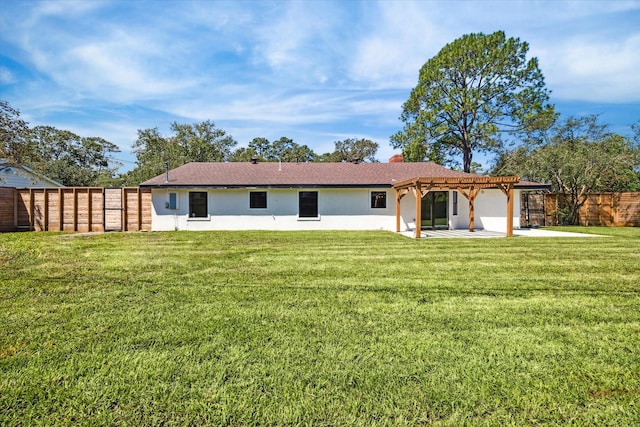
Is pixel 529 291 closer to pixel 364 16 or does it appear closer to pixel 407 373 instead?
pixel 407 373

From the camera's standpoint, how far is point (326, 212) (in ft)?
51.9

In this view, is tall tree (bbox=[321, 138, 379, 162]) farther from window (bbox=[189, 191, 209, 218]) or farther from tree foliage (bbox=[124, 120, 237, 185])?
window (bbox=[189, 191, 209, 218])

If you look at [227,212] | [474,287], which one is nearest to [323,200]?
[227,212]

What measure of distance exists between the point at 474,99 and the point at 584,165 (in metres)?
9.03

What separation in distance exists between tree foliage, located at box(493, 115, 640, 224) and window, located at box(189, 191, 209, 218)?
18.9 metres

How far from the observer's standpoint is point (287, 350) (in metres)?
2.79

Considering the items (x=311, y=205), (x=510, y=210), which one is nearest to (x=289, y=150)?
(x=311, y=205)

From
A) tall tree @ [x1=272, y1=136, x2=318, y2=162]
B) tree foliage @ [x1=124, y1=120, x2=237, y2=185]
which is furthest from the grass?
tall tree @ [x1=272, y1=136, x2=318, y2=162]

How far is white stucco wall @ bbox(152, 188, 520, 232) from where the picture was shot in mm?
15523

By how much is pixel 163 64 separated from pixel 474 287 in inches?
523

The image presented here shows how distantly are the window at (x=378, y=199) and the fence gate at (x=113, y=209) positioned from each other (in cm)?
1182

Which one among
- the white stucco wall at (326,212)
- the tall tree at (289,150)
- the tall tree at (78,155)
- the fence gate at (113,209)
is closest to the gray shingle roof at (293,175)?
the white stucco wall at (326,212)

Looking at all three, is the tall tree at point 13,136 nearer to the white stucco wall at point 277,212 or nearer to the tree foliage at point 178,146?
the white stucco wall at point 277,212

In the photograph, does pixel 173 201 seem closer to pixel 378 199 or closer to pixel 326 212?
pixel 326 212
